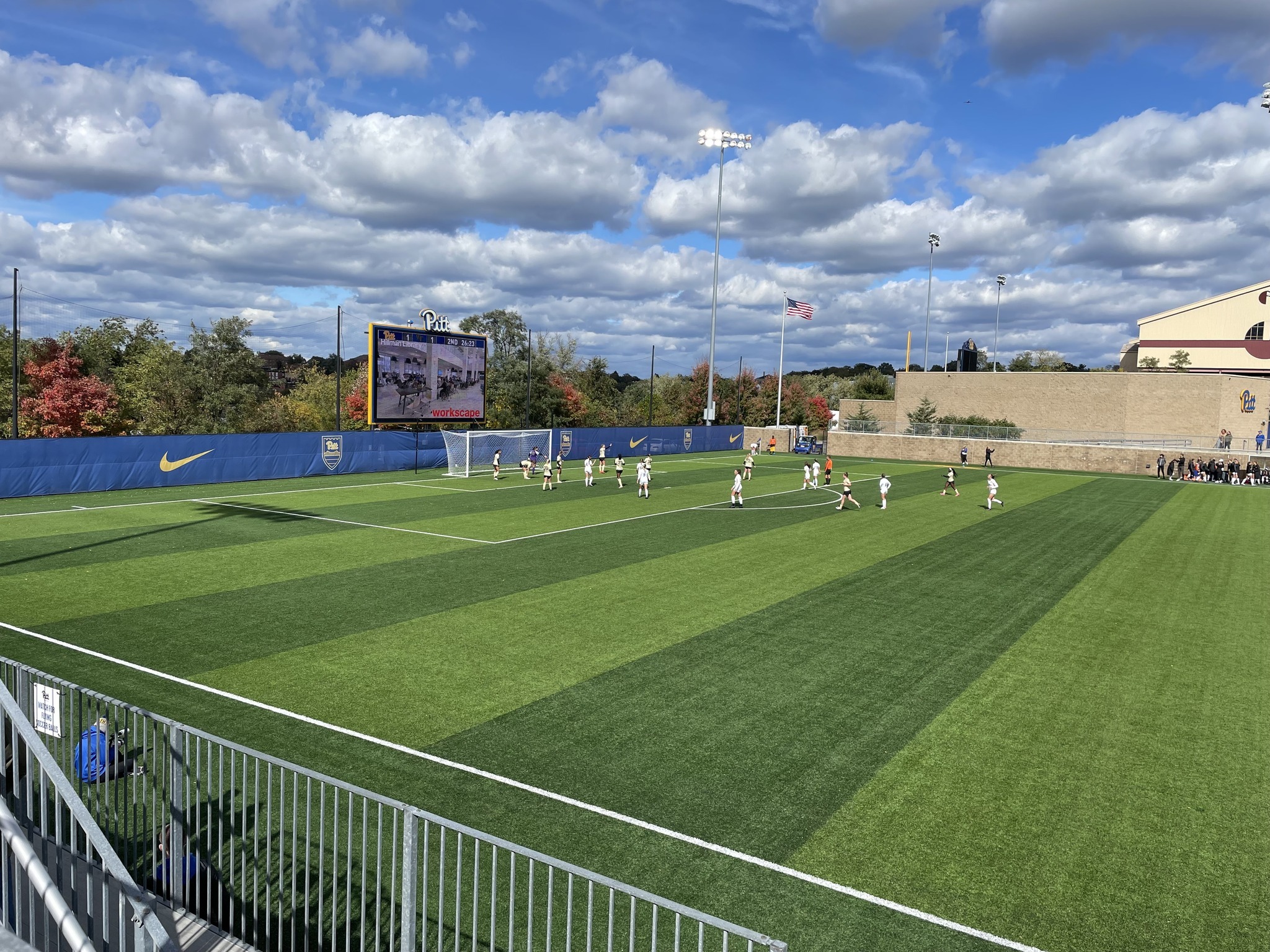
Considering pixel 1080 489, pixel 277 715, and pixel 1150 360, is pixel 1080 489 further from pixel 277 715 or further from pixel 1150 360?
pixel 1150 360

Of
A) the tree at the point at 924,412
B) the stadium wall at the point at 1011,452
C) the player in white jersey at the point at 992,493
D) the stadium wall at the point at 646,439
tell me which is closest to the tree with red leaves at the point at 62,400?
the stadium wall at the point at 646,439

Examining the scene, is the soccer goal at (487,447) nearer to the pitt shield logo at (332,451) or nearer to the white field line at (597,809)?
the pitt shield logo at (332,451)

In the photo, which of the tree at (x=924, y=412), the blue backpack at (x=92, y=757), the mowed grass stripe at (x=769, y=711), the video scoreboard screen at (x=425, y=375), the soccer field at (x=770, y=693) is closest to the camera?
the soccer field at (x=770, y=693)

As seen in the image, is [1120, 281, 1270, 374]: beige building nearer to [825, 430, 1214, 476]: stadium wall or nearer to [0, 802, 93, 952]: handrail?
[825, 430, 1214, 476]: stadium wall

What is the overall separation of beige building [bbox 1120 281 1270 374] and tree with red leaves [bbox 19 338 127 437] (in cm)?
9379

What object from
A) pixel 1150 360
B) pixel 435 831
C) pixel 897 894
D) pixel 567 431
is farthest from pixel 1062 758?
pixel 1150 360

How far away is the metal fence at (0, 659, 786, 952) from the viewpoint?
6211mm

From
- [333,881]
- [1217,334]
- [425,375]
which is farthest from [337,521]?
[1217,334]

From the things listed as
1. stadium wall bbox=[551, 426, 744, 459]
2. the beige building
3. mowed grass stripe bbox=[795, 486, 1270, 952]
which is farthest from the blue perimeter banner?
the beige building

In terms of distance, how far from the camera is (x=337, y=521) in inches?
1102

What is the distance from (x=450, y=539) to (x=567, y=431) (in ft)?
98.8

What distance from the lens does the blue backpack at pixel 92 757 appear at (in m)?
8.05

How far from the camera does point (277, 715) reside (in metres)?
11.0

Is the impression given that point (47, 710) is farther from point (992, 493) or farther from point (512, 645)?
point (992, 493)
